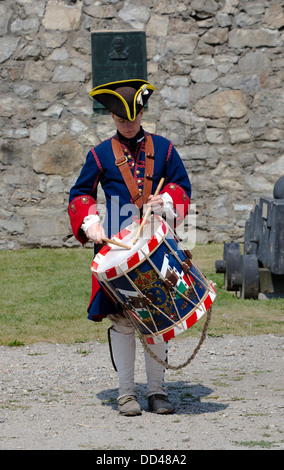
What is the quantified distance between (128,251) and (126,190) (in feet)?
1.38

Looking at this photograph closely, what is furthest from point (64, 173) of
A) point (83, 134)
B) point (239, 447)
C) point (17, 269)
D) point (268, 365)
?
point (239, 447)

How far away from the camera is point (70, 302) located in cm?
650

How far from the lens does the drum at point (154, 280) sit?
10.9ft

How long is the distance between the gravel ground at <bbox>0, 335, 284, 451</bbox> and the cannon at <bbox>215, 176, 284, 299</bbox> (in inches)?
44.3

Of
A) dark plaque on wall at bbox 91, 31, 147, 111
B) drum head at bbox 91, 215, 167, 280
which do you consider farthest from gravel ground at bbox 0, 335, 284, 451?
dark plaque on wall at bbox 91, 31, 147, 111

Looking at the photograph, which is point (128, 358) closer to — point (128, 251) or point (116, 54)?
point (128, 251)

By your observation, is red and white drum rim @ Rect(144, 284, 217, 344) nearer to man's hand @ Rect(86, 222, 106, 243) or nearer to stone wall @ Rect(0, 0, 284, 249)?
man's hand @ Rect(86, 222, 106, 243)

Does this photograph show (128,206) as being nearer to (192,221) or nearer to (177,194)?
(177,194)

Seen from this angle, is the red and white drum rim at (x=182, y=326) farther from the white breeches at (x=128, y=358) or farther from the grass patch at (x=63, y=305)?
the grass patch at (x=63, y=305)

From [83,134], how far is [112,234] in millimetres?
5233

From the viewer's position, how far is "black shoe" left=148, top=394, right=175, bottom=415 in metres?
3.65

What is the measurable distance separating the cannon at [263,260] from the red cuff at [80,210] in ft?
9.26

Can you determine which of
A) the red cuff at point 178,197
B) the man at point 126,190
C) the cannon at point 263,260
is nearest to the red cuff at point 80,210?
the man at point 126,190

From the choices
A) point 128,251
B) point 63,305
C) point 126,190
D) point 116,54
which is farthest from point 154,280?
point 116,54
